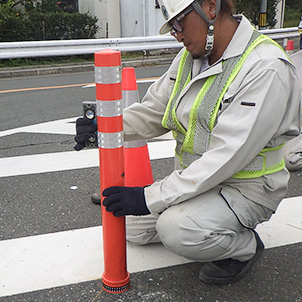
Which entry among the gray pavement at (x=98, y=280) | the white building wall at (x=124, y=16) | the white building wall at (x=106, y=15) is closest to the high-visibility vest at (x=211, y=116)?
the gray pavement at (x=98, y=280)

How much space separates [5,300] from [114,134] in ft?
3.18

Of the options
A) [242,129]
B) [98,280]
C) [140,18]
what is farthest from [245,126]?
[140,18]

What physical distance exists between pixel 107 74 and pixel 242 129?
62 cm

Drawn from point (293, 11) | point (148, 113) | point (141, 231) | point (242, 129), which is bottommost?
point (293, 11)

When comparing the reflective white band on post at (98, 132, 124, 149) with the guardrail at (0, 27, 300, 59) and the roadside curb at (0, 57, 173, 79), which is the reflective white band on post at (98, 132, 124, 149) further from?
the roadside curb at (0, 57, 173, 79)

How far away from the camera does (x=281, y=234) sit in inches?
111

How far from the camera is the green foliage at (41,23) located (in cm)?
1277

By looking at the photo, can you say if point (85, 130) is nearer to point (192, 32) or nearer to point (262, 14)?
point (192, 32)

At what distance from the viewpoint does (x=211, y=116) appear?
84.4 inches

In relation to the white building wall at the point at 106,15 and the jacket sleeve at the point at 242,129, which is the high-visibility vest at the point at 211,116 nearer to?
the jacket sleeve at the point at 242,129

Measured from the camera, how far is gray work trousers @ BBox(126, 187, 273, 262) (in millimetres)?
2119

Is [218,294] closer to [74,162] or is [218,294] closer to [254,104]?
[254,104]

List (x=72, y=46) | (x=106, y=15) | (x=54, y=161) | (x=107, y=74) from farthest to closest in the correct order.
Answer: (x=106, y=15) < (x=72, y=46) < (x=54, y=161) < (x=107, y=74)

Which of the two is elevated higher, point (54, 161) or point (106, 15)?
point (106, 15)
